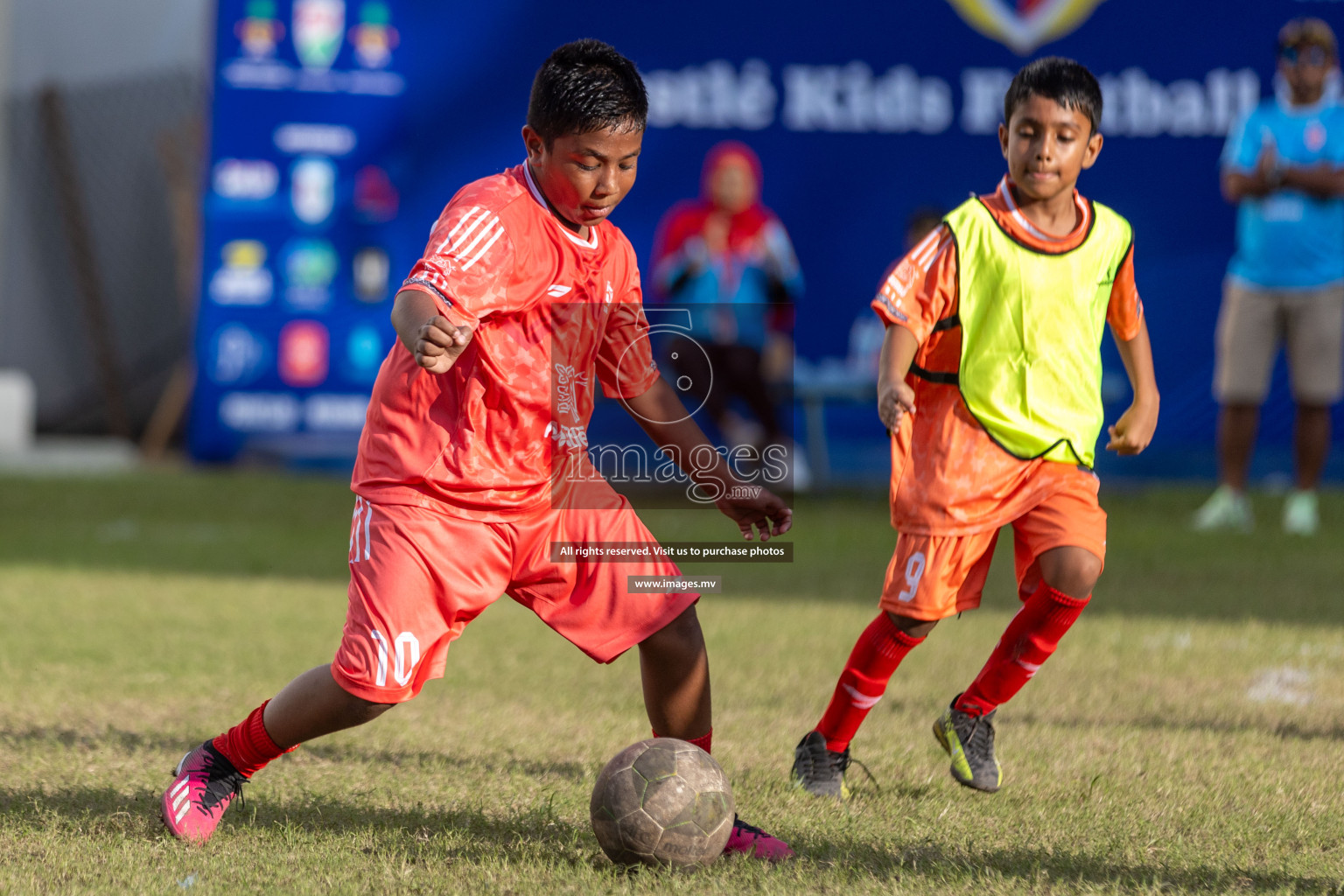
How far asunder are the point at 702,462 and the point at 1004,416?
2.72ft

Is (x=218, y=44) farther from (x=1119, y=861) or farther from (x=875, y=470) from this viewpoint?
(x=1119, y=861)

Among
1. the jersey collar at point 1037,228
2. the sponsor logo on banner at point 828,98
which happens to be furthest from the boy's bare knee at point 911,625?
the sponsor logo on banner at point 828,98

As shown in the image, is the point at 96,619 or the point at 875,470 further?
the point at 875,470

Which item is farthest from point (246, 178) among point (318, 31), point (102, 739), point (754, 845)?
point (754, 845)

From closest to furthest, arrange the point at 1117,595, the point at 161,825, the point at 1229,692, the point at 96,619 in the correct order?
the point at 161,825
the point at 1229,692
the point at 96,619
the point at 1117,595

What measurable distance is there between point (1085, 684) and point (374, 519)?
2653 mm

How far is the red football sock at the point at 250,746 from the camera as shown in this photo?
3.17m

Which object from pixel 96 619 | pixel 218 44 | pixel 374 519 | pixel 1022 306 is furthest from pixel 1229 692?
pixel 218 44

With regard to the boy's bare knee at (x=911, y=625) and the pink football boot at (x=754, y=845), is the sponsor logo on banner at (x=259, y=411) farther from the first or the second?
the pink football boot at (x=754, y=845)

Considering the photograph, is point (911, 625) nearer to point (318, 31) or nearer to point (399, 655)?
point (399, 655)

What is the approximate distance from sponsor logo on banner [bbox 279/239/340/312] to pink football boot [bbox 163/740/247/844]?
8.45m

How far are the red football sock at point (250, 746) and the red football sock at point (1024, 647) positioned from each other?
1667mm

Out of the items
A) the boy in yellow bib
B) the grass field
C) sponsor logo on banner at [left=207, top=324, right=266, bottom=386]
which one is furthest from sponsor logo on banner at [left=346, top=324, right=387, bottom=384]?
the boy in yellow bib

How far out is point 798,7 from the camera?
36.7ft
